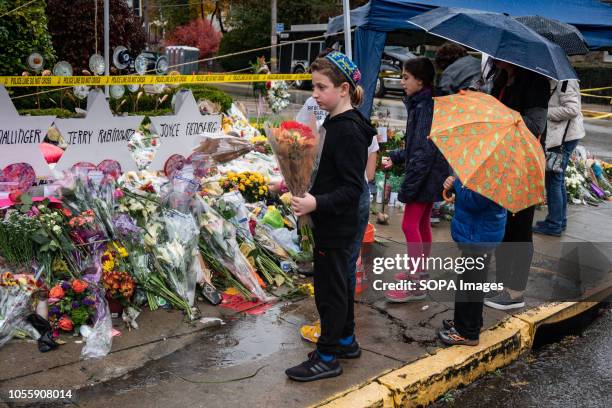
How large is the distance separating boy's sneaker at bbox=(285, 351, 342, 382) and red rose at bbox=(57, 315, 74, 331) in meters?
1.46

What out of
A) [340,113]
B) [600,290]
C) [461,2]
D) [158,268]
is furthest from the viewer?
[461,2]

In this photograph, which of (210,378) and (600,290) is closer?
(210,378)

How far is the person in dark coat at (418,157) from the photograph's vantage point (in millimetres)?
4875

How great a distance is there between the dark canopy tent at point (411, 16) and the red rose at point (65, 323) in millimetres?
3702

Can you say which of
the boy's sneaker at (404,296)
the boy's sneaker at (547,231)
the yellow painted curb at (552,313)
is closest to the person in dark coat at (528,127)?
the yellow painted curb at (552,313)

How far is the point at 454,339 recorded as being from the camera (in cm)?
437

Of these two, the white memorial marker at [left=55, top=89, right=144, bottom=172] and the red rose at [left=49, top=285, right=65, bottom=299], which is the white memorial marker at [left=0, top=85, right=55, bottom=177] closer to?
the white memorial marker at [left=55, top=89, right=144, bottom=172]

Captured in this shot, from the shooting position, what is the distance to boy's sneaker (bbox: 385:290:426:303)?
5.07 m

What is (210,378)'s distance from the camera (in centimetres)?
375

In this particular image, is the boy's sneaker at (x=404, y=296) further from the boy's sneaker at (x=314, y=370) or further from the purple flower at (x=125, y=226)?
the purple flower at (x=125, y=226)

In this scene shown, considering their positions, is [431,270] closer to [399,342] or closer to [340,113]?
[399,342]

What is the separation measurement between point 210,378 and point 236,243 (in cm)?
161

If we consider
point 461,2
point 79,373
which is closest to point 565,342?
point 79,373

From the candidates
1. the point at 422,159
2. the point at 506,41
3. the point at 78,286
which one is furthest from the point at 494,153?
the point at 78,286
